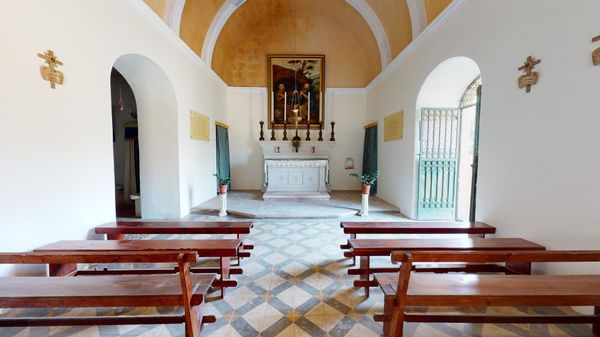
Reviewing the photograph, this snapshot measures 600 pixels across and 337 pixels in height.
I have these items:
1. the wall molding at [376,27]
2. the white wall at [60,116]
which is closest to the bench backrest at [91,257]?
the white wall at [60,116]

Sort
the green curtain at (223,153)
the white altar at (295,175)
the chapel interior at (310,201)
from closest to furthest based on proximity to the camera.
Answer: the chapel interior at (310,201) < the white altar at (295,175) < the green curtain at (223,153)

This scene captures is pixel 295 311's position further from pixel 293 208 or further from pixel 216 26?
pixel 216 26

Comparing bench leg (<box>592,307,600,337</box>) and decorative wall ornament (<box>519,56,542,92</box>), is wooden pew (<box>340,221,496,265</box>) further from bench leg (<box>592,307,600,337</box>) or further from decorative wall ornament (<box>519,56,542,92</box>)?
decorative wall ornament (<box>519,56,542,92</box>)

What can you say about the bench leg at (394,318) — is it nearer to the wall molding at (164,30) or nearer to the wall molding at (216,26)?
the wall molding at (164,30)

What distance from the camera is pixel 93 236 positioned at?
2.88 meters

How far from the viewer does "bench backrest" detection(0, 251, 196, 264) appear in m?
1.44

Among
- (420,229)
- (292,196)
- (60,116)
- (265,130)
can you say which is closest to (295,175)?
(292,196)

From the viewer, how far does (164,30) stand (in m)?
4.06

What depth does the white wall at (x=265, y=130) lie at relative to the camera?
7914mm

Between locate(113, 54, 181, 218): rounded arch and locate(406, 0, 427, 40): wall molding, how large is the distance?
4603mm

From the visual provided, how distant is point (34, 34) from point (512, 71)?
186 inches

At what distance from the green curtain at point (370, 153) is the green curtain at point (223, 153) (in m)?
4.26

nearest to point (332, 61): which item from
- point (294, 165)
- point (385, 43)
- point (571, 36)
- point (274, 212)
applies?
point (385, 43)

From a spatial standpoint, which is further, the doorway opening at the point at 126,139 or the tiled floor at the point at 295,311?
the doorway opening at the point at 126,139
